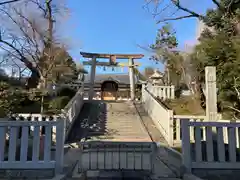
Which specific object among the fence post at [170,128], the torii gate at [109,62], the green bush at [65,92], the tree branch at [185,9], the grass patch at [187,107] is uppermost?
the tree branch at [185,9]

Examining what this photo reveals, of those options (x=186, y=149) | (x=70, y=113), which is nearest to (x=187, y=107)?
(x=70, y=113)

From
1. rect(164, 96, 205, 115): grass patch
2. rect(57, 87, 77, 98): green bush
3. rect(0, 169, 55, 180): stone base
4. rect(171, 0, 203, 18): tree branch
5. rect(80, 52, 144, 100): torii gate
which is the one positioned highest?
rect(171, 0, 203, 18): tree branch

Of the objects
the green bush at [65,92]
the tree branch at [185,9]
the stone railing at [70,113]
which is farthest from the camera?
the green bush at [65,92]

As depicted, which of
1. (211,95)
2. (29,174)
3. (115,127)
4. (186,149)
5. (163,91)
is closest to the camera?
(29,174)

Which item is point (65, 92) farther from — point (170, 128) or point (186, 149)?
point (186, 149)

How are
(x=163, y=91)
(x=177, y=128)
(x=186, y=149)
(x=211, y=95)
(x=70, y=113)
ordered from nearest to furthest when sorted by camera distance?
(x=186, y=149)
(x=177, y=128)
(x=211, y=95)
(x=70, y=113)
(x=163, y=91)

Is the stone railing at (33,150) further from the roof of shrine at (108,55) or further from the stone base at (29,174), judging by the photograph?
the roof of shrine at (108,55)

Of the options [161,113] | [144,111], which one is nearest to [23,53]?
[144,111]

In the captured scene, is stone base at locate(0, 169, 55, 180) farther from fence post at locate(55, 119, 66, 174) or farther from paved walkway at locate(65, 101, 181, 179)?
paved walkway at locate(65, 101, 181, 179)

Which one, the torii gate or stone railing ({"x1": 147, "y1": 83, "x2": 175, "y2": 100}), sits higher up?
the torii gate

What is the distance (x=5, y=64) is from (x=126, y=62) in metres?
10.4

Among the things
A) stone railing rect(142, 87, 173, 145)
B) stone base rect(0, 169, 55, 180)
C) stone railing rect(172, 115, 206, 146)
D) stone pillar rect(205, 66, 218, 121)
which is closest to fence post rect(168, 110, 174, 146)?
stone railing rect(142, 87, 173, 145)

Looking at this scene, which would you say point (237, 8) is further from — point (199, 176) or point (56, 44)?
point (56, 44)

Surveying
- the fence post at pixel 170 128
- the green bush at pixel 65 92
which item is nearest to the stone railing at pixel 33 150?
the fence post at pixel 170 128
